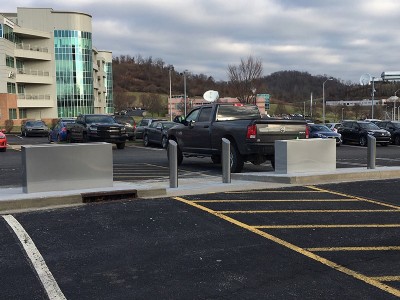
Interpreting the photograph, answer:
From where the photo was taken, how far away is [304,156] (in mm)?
11031

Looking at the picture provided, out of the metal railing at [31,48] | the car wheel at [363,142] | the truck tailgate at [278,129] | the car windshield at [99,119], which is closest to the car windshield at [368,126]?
the car wheel at [363,142]

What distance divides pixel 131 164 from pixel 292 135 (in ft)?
21.0

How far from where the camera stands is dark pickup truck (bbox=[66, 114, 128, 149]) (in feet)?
77.2

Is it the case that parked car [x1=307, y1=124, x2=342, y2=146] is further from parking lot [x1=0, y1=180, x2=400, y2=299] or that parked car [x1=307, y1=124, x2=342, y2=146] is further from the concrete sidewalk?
parking lot [x1=0, y1=180, x2=400, y2=299]

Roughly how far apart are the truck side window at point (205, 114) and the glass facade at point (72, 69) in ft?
234

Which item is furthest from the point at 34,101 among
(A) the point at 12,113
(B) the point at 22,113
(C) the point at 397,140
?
(C) the point at 397,140

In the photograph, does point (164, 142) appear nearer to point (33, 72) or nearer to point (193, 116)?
point (193, 116)

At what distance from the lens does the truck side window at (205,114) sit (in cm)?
1387

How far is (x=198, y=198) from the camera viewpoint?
854 centimetres

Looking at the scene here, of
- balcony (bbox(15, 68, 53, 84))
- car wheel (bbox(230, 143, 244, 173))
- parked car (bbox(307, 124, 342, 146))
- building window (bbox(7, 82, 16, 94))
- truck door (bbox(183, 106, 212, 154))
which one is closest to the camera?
car wheel (bbox(230, 143, 244, 173))

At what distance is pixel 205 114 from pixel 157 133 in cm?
1247

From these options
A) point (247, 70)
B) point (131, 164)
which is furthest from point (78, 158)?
point (247, 70)

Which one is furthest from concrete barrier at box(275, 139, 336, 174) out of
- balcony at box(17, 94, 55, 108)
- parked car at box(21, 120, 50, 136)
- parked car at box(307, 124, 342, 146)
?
balcony at box(17, 94, 55, 108)

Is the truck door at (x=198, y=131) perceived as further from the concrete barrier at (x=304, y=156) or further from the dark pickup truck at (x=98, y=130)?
the dark pickup truck at (x=98, y=130)
